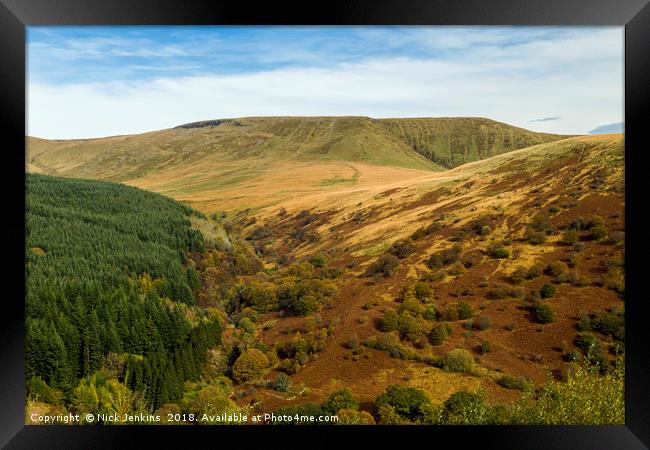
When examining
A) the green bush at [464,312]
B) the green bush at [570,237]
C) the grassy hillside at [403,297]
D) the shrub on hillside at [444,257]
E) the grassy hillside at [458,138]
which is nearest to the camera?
the grassy hillside at [403,297]

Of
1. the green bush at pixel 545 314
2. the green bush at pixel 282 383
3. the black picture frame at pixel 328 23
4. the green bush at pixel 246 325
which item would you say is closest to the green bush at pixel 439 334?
the green bush at pixel 545 314

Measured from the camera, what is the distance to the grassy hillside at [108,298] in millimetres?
6305

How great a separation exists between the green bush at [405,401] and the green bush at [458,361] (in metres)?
1.52

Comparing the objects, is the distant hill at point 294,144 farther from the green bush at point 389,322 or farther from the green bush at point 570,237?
the green bush at point 389,322

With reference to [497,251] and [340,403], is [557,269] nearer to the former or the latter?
[497,251]

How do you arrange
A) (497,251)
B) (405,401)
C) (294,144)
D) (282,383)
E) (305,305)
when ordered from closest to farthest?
1. (405,401)
2. (282,383)
3. (305,305)
4. (497,251)
5. (294,144)

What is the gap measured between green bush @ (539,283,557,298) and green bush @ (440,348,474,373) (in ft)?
7.70

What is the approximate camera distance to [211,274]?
9047mm

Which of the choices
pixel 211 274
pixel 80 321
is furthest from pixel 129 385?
pixel 211 274

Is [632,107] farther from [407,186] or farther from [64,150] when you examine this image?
[64,150]

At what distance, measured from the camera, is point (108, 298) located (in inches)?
283

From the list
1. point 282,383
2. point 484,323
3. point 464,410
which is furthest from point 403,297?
point 464,410

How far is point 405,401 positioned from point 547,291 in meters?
4.48

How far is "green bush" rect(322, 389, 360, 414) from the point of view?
6590 mm
